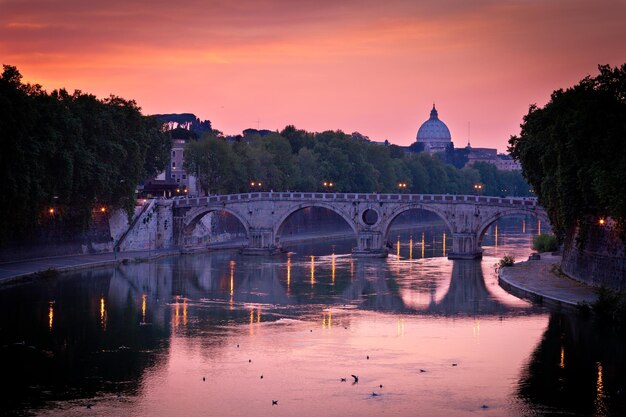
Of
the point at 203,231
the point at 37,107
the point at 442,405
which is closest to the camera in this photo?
the point at 442,405

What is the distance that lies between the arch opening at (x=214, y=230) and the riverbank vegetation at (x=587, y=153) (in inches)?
1633

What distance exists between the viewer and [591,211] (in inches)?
2483

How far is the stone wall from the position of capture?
59.4 m

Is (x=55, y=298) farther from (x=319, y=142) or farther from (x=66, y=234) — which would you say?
(x=319, y=142)

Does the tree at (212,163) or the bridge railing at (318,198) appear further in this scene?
the tree at (212,163)

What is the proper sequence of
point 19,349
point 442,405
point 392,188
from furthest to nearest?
point 392,188, point 19,349, point 442,405

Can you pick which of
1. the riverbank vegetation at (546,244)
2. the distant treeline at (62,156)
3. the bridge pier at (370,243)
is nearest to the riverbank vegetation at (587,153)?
the riverbank vegetation at (546,244)

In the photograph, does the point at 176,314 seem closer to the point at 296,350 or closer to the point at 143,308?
the point at 143,308

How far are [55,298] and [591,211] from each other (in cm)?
3118

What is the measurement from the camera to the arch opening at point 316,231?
358 feet

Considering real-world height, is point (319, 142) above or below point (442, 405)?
above

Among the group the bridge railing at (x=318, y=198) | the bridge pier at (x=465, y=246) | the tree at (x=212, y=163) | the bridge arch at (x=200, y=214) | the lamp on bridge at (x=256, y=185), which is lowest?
the bridge pier at (x=465, y=246)

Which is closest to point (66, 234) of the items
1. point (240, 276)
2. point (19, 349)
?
point (240, 276)

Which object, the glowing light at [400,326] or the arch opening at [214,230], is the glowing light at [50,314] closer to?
the glowing light at [400,326]
